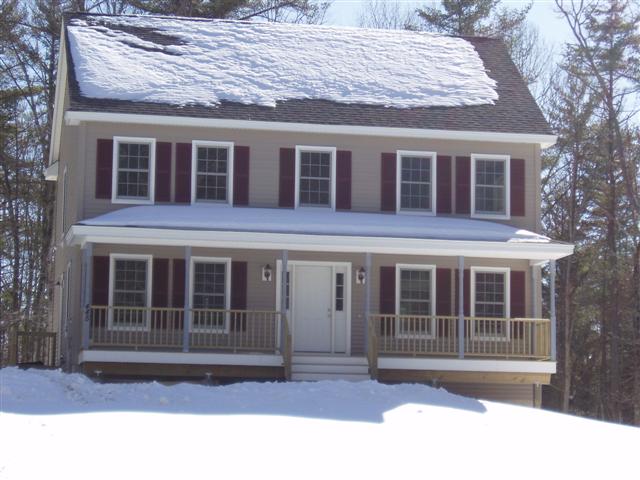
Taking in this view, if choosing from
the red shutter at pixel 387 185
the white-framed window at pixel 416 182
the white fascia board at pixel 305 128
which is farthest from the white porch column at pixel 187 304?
the white-framed window at pixel 416 182

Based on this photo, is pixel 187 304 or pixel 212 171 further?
pixel 212 171

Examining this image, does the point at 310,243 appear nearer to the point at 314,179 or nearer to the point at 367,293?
the point at 367,293

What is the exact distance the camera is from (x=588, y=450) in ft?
49.7

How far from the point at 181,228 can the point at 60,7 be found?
785 inches

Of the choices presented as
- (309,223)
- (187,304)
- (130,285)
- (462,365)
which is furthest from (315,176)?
(462,365)

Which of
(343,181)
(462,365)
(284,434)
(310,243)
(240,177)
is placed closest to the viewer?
(284,434)

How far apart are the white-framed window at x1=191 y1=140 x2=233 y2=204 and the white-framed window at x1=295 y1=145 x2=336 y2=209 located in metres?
1.50

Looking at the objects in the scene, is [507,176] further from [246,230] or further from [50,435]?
[50,435]

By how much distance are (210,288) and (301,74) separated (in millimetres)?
5827

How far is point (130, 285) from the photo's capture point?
22.3 m

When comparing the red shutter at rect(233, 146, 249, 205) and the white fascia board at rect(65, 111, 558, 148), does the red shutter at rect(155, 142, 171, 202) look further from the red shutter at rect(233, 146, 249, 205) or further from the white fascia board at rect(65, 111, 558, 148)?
the red shutter at rect(233, 146, 249, 205)

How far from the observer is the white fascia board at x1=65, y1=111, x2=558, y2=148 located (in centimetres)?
2256

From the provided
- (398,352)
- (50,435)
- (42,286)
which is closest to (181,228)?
(398,352)

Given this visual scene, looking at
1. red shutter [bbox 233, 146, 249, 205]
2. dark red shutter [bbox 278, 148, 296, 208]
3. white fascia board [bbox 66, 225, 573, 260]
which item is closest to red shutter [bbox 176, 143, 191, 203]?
→ red shutter [bbox 233, 146, 249, 205]
